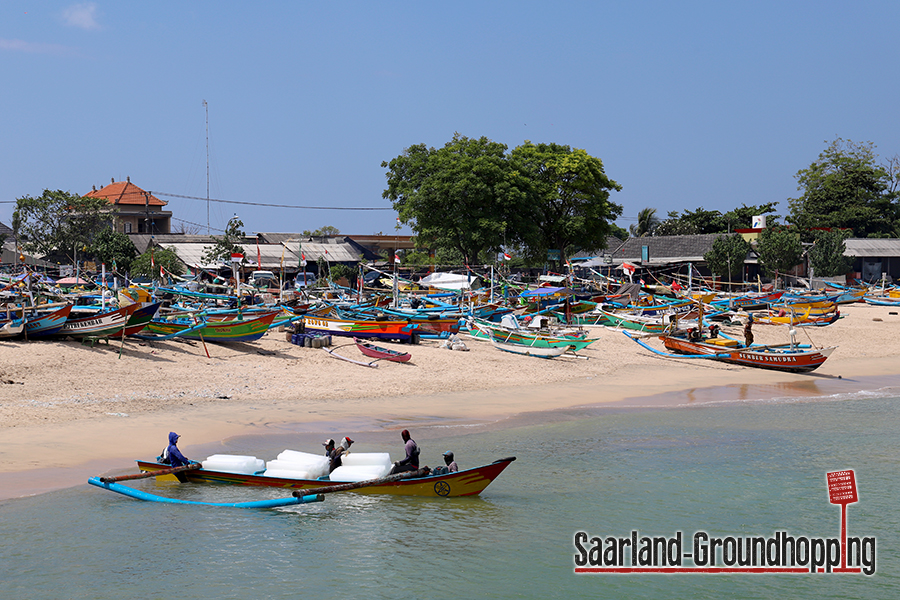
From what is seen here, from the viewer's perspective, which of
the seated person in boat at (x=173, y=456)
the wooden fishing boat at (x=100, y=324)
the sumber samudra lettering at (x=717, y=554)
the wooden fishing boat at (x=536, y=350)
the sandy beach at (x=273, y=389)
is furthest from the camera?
the wooden fishing boat at (x=536, y=350)

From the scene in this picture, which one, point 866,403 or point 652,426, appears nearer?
point 652,426

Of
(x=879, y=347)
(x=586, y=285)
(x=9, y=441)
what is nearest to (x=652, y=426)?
(x=9, y=441)

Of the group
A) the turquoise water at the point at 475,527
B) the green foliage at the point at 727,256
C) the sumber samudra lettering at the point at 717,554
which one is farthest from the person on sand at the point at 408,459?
the green foliage at the point at 727,256

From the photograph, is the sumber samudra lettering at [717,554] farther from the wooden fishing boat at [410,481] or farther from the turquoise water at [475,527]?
the wooden fishing boat at [410,481]

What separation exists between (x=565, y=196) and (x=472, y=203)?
9613 mm

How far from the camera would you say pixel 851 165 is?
9906 centimetres

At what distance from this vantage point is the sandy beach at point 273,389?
16.9 metres

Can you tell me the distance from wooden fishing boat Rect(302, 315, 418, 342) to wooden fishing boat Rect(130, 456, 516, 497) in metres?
17.4

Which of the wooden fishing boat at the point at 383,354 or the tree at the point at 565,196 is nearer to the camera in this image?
the wooden fishing boat at the point at 383,354

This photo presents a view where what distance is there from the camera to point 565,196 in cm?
6650

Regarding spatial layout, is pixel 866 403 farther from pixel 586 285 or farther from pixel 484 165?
pixel 484 165

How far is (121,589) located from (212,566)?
4.20ft

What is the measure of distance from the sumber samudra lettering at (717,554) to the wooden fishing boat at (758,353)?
61.2 feet

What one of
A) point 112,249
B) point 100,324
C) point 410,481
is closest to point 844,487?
point 410,481
